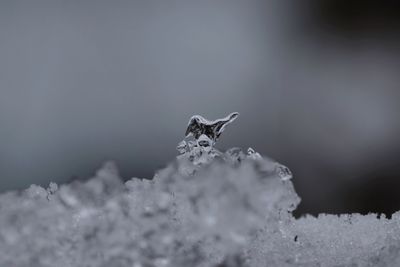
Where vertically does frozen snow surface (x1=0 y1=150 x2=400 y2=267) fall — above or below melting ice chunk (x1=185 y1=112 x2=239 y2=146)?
below

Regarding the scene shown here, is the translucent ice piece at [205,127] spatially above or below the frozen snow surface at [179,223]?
above

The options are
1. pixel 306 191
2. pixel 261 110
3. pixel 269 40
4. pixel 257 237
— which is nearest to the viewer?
pixel 257 237

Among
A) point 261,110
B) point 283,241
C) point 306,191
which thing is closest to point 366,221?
point 283,241

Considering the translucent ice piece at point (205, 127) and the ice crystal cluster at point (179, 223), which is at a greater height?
the translucent ice piece at point (205, 127)

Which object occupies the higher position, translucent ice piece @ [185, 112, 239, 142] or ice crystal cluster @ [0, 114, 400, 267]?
translucent ice piece @ [185, 112, 239, 142]

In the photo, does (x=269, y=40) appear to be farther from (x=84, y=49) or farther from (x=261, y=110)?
(x=84, y=49)
